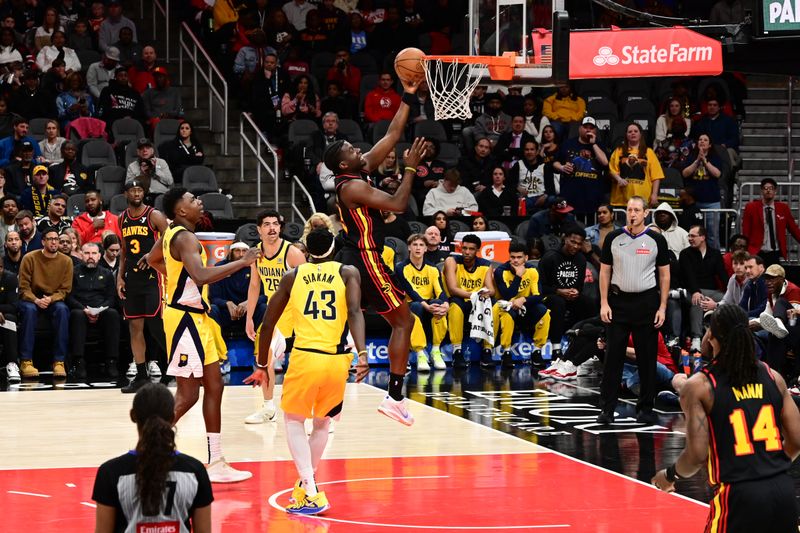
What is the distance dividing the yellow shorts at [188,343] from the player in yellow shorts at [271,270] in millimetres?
1288

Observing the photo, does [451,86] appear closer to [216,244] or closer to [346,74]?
[216,244]

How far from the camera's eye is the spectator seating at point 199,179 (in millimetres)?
15828

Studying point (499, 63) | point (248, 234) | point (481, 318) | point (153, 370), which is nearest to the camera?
point (499, 63)

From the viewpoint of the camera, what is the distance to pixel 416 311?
46.7 ft

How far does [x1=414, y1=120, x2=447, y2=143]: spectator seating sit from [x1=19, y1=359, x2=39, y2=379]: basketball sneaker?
6.94 meters

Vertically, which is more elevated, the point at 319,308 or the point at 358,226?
the point at 358,226

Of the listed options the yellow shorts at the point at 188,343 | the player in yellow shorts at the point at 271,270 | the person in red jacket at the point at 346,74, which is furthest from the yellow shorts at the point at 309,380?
the person in red jacket at the point at 346,74

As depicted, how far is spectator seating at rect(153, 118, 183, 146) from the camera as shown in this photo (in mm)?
16547

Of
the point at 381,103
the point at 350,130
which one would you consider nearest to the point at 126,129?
the point at 350,130

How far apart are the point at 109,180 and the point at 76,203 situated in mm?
707

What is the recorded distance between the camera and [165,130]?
55.0ft

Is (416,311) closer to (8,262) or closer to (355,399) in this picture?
(355,399)

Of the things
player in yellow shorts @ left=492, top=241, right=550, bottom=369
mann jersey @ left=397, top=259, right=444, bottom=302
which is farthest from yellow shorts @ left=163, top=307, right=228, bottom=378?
player in yellow shorts @ left=492, top=241, right=550, bottom=369

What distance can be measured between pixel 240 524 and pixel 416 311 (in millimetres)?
7593
